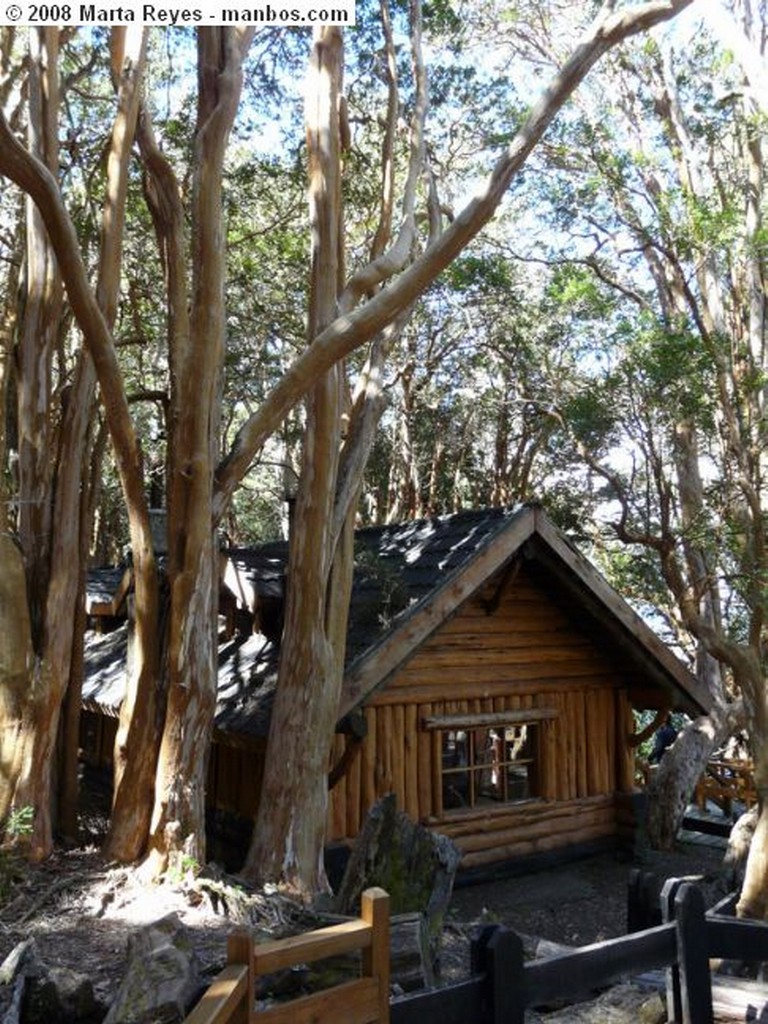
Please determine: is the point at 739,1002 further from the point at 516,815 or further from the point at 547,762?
the point at 547,762

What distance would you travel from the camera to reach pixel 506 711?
36.9 ft

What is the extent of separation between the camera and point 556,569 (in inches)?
436

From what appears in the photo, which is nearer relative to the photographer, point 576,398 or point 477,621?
point 477,621

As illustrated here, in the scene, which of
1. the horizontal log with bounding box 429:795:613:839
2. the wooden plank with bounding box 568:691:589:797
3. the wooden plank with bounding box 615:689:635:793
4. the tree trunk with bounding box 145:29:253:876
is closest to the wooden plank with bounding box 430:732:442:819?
the horizontal log with bounding box 429:795:613:839

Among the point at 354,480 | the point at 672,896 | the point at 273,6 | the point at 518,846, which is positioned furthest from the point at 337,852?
the point at 273,6

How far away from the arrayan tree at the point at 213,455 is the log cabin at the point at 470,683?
1071 millimetres

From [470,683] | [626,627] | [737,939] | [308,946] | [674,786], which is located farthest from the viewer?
[674,786]

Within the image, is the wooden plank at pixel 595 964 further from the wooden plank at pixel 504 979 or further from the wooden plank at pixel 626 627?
the wooden plank at pixel 626 627

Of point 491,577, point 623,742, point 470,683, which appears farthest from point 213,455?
point 623,742

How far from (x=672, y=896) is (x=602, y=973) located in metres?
1.03

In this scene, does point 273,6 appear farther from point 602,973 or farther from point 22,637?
point 602,973

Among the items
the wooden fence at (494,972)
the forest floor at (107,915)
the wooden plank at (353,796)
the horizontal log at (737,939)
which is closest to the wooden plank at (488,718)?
the wooden plank at (353,796)

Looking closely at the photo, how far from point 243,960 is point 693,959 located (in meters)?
2.53

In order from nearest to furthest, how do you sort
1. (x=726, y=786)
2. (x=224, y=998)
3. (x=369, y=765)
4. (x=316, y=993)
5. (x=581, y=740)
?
(x=224, y=998), (x=316, y=993), (x=369, y=765), (x=581, y=740), (x=726, y=786)
